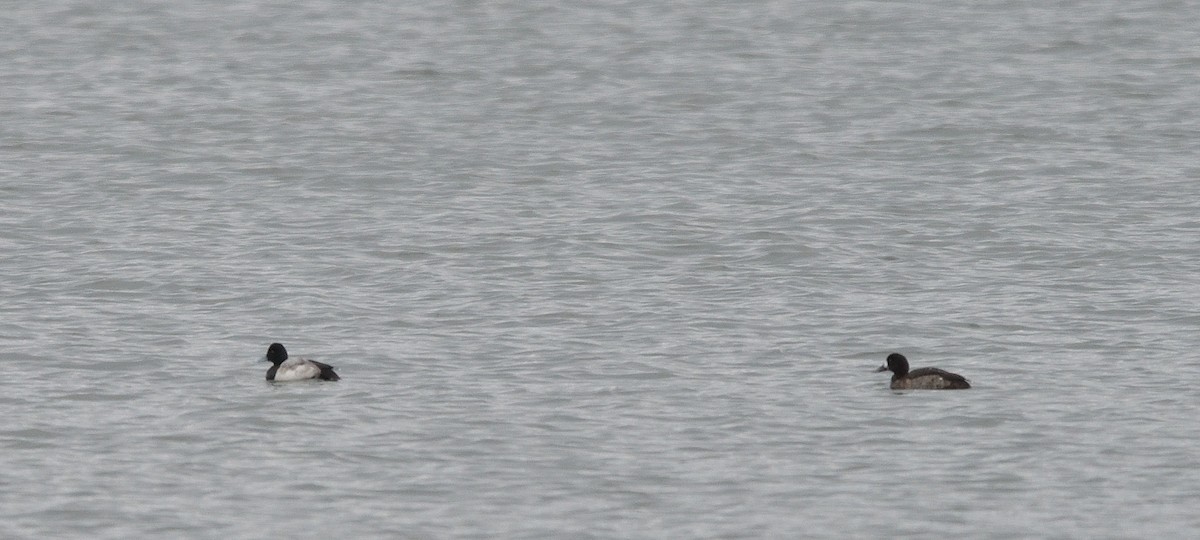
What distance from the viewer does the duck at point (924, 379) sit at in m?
17.7

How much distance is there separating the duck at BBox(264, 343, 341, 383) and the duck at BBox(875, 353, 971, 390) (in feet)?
15.7

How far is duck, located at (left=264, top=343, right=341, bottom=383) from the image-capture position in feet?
58.9

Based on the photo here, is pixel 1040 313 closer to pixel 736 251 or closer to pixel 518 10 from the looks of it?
pixel 736 251

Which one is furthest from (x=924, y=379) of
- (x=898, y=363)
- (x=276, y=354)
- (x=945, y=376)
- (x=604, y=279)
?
(x=604, y=279)

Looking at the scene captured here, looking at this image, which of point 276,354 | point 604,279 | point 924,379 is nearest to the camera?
point 924,379

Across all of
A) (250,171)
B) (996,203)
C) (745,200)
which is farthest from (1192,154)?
(250,171)

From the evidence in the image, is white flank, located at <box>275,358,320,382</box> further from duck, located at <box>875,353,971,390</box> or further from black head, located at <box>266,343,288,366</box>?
duck, located at <box>875,353,971,390</box>

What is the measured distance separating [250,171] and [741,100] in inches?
374

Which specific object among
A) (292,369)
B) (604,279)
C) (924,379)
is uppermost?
(292,369)

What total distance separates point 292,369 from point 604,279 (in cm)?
595

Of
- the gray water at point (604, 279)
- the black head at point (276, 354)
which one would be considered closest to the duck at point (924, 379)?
the gray water at point (604, 279)

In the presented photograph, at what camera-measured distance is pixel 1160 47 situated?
4166 centimetres

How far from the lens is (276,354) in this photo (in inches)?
727

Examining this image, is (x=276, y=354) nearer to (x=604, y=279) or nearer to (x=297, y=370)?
(x=297, y=370)
